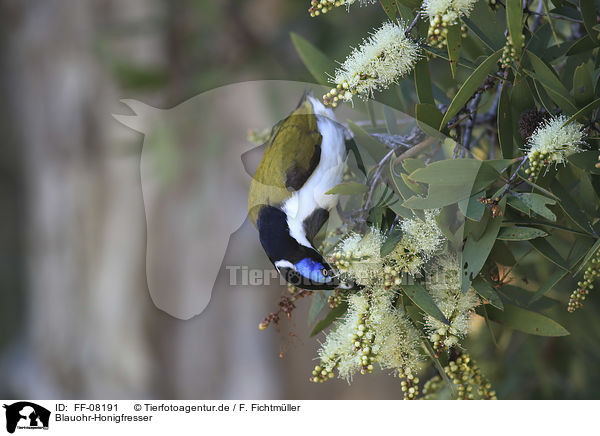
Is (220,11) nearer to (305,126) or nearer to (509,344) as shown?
(305,126)

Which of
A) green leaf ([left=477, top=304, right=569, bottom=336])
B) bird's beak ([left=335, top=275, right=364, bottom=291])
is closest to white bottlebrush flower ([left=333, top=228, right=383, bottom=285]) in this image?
bird's beak ([left=335, top=275, right=364, bottom=291])

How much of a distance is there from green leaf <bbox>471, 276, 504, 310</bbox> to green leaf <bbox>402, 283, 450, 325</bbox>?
1.4 inches

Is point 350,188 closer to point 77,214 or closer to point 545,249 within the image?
point 545,249

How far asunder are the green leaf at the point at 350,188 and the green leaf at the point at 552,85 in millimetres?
145

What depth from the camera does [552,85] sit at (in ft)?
1.18

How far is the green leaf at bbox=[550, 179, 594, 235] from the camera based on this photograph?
1.25ft

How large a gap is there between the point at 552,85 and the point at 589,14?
8 centimetres

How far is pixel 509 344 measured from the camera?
0.96m

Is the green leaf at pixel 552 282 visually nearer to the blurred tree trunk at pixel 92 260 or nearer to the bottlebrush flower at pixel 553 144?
the bottlebrush flower at pixel 553 144

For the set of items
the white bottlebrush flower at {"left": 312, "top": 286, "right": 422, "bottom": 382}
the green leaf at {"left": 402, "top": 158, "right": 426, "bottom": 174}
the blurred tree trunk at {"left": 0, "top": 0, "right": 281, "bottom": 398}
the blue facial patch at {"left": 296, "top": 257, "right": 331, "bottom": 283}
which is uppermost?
the blurred tree trunk at {"left": 0, "top": 0, "right": 281, "bottom": 398}
